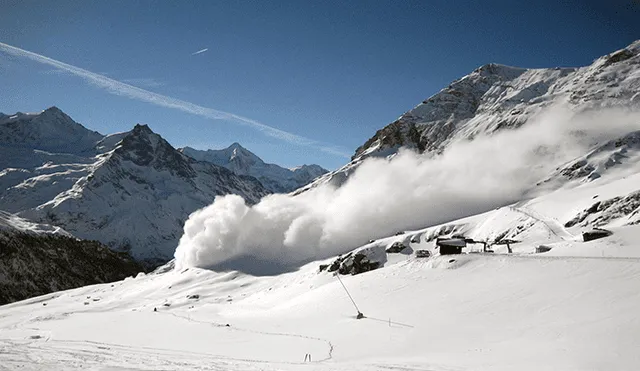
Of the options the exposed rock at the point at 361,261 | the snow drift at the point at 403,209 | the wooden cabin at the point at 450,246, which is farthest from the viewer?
the snow drift at the point at 403,209

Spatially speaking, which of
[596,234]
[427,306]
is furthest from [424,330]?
[596,234]

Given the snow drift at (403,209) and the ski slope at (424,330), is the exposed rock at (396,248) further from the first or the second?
the snow drift at (403,209)

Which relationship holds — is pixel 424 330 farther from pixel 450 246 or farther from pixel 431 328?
pixel 450 246

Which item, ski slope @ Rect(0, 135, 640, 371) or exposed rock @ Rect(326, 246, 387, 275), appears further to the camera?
exposed rock @ Rect(326, 246, 387, 275)

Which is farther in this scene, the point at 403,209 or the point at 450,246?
the point at 403,209

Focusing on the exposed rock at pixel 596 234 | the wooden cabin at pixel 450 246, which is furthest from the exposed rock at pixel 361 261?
the exposed rock at pixel 596 234

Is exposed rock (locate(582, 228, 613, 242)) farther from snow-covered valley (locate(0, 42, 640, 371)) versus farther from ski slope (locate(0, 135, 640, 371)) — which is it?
ski slope (locate(0, 135, 640, 371))

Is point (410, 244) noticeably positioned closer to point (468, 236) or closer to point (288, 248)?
point (468, 236)

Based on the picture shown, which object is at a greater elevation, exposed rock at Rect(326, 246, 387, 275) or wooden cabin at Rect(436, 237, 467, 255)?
wooden cabin at Rect(436, 237, 467, 255)

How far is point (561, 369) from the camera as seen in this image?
23.4 meters

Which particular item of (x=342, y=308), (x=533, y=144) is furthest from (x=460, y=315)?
(x=533, y=144)

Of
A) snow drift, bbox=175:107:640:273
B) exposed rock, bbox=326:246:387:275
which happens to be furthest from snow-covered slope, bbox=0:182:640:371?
snow drift, bbox=175:107:640:273

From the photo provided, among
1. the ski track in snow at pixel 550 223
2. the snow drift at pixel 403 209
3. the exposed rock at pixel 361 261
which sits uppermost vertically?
the snow drift at pixel 403 209

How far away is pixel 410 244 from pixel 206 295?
62629mm
